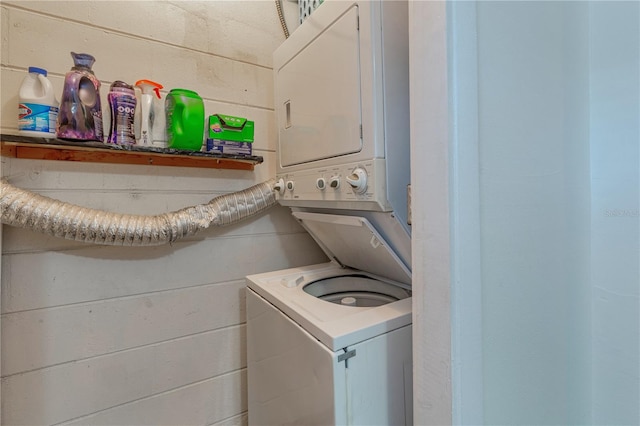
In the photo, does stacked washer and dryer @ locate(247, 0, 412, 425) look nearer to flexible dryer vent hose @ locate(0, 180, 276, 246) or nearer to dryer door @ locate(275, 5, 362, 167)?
dryer door @ locate(275, 5, 362, 167)

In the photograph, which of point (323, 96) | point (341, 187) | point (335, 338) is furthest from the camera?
point (323, 96)

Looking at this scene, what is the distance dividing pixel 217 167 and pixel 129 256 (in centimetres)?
64

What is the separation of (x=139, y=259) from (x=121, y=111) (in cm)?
72

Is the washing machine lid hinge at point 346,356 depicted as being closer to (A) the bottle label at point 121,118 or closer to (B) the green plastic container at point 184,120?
(B) the green plastic container at point 184,120

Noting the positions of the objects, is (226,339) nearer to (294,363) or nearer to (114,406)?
(114,406)

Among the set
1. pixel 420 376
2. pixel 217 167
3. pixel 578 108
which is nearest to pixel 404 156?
pixel 578 108

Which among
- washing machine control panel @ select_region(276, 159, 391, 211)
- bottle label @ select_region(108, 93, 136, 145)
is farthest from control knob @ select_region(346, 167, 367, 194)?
bottle label @ select_region(108, 93, 136, 145)

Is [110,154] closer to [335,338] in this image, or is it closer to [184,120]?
[184,120]

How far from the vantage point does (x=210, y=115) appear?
174 centimetres

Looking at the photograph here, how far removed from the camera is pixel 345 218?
4.37 feet

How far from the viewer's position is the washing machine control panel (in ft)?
3.58

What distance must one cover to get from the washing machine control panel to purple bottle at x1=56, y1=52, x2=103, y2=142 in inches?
34.8

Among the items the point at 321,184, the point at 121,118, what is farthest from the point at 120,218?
the point at 321,184

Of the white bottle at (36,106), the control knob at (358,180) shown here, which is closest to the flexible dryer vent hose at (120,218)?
the white bottle at (36,106)
